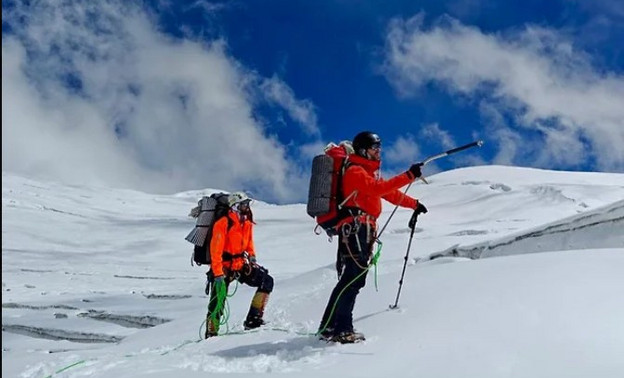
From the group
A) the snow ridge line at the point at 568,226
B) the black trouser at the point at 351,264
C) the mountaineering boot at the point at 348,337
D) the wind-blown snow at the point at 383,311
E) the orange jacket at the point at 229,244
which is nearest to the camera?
the wind-blown snow at the point at 383,311

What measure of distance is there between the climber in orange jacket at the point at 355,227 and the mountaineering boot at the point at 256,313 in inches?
88.6

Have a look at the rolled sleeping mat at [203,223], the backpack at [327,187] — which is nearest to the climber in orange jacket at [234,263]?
the rolled sleeping mat at [203,223]

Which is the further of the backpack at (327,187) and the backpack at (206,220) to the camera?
the backpack at (206,220)

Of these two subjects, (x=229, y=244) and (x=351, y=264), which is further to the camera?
(x=229, y=244)

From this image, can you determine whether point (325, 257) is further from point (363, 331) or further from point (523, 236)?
point (363, 331)

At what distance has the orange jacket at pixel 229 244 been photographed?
7.77m

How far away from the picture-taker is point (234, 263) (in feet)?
26.5

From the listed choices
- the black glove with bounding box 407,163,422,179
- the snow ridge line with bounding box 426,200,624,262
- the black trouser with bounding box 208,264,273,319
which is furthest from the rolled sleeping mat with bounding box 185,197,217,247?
the snow ridge line with bounding box 426,200,624,262

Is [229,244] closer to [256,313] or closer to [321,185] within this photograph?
[256,313]

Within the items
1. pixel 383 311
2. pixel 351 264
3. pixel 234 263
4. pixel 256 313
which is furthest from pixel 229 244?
pixel 351 264

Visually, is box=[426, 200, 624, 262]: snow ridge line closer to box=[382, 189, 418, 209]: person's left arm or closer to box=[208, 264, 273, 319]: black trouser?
box=[208, 264, 273, 319]: black trouser

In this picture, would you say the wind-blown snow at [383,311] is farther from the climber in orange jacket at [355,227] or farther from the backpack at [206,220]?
the backpack at [206,220]

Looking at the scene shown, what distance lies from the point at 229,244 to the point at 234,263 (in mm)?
252

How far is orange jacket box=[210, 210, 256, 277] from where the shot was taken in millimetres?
7770
